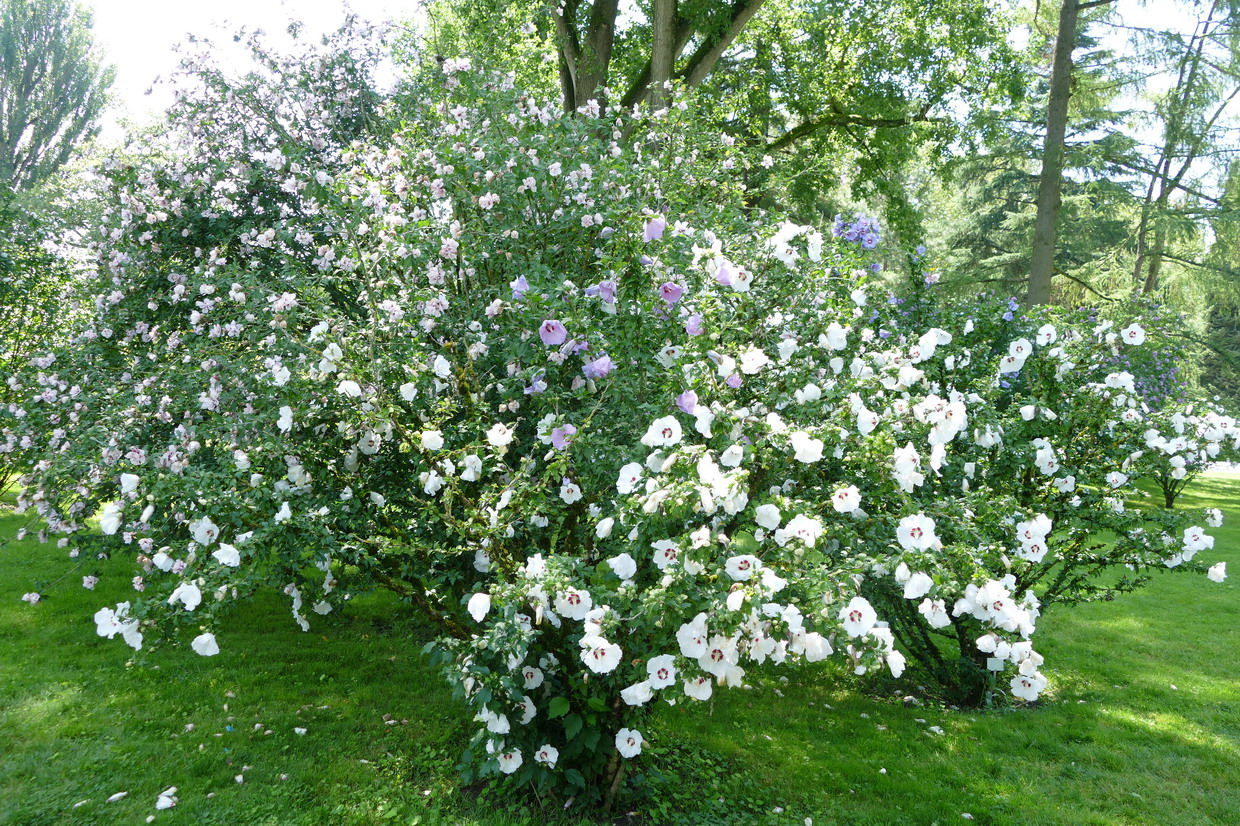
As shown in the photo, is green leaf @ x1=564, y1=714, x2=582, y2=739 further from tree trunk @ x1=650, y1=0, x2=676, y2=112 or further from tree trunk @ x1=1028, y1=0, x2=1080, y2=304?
tree trunk @ x1=1028, y1=0, x2=1080, y2=304

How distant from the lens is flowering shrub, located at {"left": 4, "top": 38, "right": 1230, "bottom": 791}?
7.65 ft

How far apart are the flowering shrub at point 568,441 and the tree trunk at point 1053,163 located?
670cm

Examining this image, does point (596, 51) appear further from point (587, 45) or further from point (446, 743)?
point (446, 743)

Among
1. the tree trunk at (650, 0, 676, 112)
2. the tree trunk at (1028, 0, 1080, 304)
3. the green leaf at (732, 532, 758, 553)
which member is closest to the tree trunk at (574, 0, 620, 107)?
the tree trunk at (650, 0, 676, 112)

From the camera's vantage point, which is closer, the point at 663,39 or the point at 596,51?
the point at 663,39

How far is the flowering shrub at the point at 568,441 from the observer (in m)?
2.33

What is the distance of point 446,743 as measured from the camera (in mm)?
3639

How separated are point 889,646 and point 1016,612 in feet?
1.26

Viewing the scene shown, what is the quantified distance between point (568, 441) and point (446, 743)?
1.87 meters

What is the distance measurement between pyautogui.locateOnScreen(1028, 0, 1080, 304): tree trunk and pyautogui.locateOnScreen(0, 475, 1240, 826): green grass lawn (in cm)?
654

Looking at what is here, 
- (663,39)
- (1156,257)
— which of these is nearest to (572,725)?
(663,39)

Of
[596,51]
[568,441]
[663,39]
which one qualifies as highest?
[596,51]

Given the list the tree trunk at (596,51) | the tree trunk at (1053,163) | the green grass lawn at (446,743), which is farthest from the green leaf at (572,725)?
the tree trunk at (1053,163)

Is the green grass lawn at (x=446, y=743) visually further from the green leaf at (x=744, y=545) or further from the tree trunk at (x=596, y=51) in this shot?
the tree trunk at (x=596, y=51)
